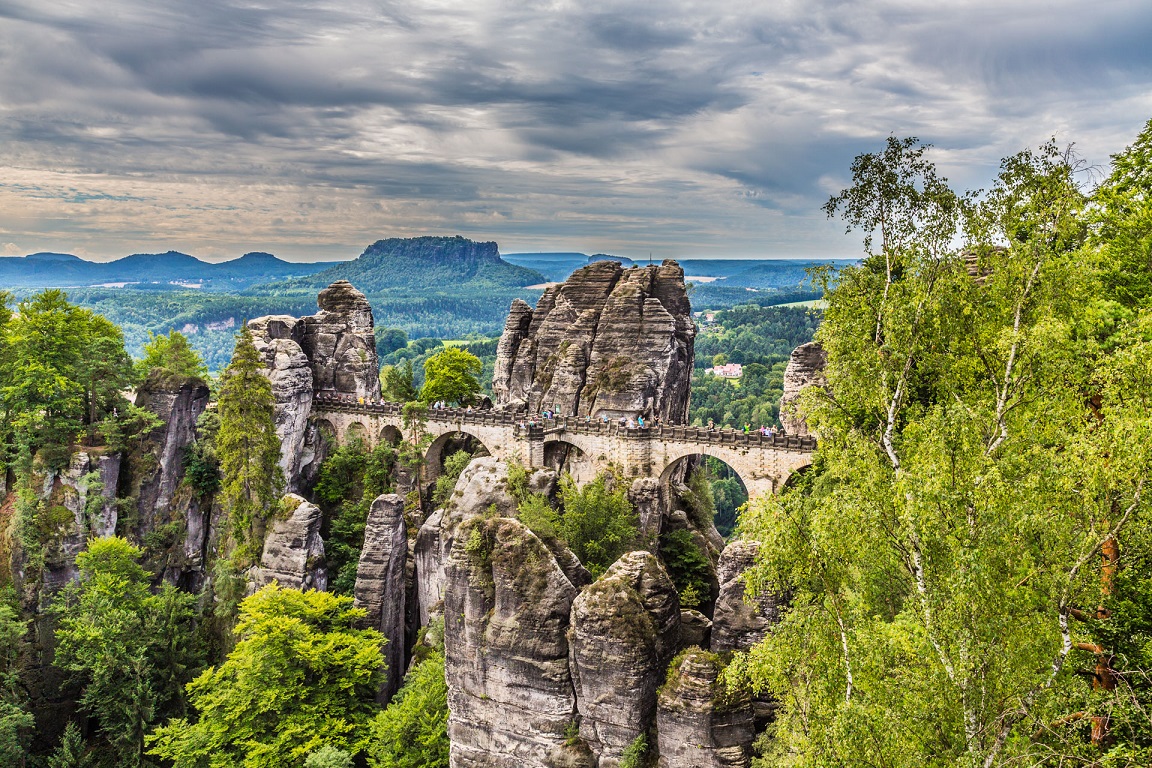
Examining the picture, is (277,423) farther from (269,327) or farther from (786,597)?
(786,597)

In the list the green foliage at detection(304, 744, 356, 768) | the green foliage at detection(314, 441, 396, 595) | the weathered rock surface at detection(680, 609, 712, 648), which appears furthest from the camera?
the green foliage at detection(314, 441, 396, 595)

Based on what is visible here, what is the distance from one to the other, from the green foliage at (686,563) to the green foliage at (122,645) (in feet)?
81.9

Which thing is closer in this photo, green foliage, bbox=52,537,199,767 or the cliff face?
green foliage, bbox=52,537,199,767

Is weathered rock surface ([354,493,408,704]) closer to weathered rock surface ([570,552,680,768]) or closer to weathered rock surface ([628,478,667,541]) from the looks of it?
weathered rock surface ([628,478,667,541])

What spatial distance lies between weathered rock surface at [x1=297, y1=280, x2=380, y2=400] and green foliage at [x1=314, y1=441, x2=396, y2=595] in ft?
19.6

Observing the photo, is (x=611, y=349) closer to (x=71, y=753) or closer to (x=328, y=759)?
(x=328, y=759)

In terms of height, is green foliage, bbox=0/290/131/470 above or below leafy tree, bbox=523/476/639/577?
above

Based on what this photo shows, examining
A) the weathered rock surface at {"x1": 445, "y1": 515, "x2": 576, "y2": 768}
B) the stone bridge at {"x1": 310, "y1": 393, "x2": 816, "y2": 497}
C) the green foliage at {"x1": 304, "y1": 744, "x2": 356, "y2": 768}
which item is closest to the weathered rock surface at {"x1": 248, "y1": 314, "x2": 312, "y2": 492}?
the stone bridge at {"x1": 310, "y1": 393, "x2": 816, "y2": 497}

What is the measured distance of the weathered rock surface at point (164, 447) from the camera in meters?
45.8

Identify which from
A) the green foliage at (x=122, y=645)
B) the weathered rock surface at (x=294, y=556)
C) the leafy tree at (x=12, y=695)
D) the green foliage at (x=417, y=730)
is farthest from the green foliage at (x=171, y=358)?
the green foliage at (x=417, y=730)

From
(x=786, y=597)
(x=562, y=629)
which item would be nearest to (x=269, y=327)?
(x=562, y=629)

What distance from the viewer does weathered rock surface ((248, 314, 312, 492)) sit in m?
48.8

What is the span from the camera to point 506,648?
80.7 ft

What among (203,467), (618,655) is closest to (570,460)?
(203,467)
